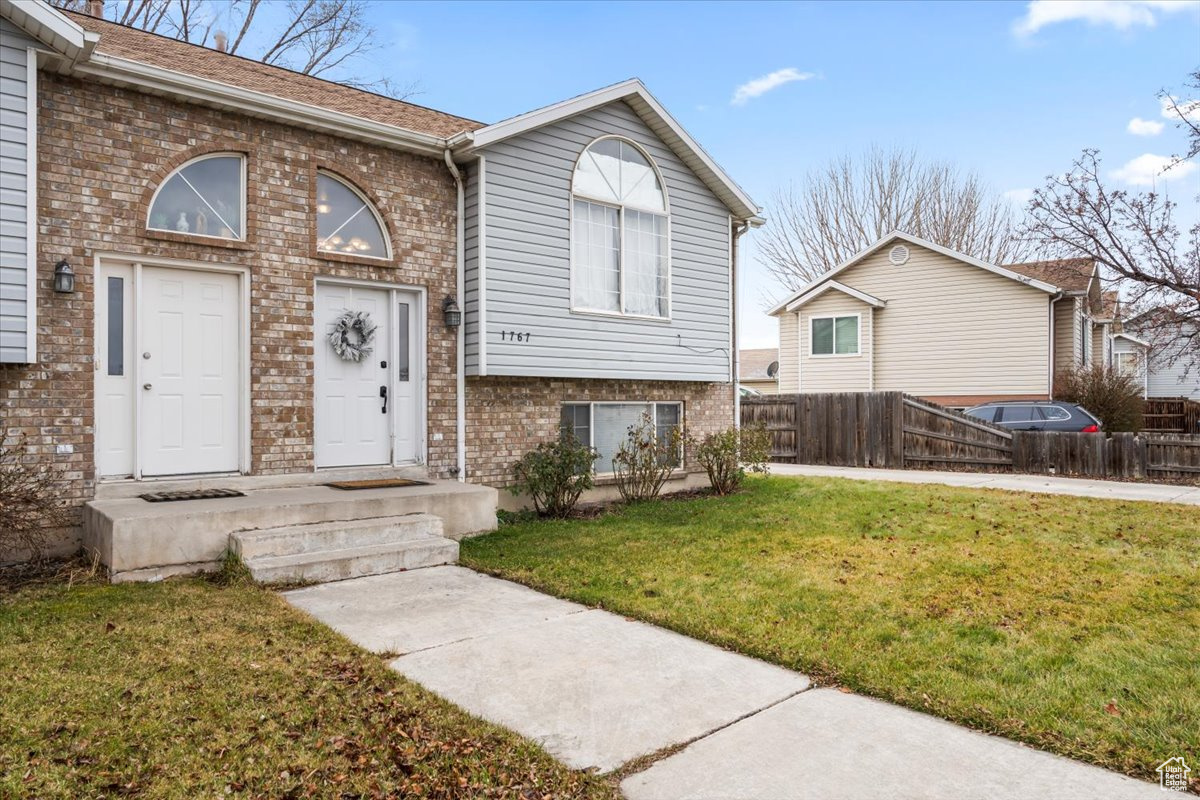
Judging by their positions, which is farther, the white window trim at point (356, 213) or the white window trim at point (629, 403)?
the white window trim at point (629, 403)

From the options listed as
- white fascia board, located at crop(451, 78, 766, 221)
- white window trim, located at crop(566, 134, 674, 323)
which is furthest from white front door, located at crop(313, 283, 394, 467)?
white window trim, located at crop(566, 134, 674, 323)

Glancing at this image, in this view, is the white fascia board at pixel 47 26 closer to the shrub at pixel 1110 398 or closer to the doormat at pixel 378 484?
the doormat at pixel 378 484

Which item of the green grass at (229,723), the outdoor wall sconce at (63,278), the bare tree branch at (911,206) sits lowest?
the green grass at (229,723)

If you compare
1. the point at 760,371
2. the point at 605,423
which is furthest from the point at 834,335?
the point at 760,371

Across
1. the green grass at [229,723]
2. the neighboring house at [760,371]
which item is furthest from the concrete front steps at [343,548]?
the neighboring house at [760,371]

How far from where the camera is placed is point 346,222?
8.23 m

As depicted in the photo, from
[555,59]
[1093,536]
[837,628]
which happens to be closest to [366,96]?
[555,59]

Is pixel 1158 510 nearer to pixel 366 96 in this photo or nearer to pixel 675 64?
pixel 366 96

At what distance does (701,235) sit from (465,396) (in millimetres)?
4637

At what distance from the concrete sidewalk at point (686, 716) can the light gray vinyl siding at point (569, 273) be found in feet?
15.1

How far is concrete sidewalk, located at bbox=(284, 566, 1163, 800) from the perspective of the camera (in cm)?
284

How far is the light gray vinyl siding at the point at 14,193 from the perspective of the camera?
19.7 feet

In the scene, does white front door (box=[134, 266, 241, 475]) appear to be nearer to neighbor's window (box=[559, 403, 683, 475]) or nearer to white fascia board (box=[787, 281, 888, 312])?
neighbor's window (box=[559, 403, 683, 475])

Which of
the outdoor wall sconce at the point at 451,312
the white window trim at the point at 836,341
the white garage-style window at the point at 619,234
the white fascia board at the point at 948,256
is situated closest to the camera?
the outdoor wall sconce at the point at 451,312
